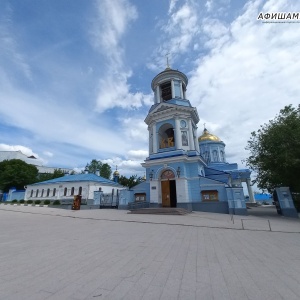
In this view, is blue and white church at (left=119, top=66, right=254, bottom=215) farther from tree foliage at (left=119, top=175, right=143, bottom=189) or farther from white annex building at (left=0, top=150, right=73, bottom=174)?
white annex building at (left=0, top=150, right=73, bottom=174)

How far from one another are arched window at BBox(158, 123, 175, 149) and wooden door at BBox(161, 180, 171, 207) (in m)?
4.32

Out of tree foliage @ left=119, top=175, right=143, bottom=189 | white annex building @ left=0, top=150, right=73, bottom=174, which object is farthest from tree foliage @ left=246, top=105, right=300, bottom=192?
white annex building @ left=0, top=150, right=73, bottom=174

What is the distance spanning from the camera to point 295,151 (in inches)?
508

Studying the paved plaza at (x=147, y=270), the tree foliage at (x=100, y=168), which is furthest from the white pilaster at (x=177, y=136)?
the tree foliage at (x=100, y=168)

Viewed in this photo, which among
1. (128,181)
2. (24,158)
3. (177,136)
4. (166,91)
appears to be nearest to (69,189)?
(128,181)

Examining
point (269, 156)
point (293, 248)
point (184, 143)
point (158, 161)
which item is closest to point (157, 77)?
point (184, 143)

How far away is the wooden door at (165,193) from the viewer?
17.9 m

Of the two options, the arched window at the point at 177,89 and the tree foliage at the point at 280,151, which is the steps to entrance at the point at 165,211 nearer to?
the tree foliage at the point at 280,151

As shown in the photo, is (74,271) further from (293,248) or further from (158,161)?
(158,161)

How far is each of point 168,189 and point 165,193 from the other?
501 millimetres

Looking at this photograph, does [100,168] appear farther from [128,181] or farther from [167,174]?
[167,174]

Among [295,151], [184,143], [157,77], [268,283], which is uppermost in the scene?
[157,77]

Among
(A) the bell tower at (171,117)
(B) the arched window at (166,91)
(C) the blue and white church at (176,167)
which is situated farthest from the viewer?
(B) the arched window at (166,91)

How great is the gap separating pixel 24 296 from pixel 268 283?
3.66 metres
